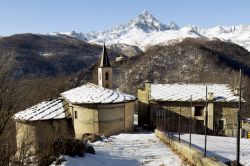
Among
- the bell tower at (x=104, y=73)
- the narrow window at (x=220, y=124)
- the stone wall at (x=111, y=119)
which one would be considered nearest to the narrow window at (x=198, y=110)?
the narrow window at (x=220, y=124)

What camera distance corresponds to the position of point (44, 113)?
107 feet

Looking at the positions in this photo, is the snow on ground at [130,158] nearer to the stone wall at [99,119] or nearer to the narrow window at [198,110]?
the stone wall at [99,119]

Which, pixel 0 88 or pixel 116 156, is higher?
pixel 0 88

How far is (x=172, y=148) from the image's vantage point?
1925 cm

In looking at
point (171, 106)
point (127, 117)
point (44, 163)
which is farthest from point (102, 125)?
point (44, 163)

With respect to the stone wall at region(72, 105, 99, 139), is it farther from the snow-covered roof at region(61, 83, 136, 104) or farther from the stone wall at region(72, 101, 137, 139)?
the snow-covered roof at region(61, 83, 136, 104)

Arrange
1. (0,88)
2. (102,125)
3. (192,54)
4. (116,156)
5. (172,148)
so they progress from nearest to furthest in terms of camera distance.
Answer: (0,88) < (116,156) < (172,148) < (102,125) < (192,54)

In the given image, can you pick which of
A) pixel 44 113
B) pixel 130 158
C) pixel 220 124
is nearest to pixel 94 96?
pixel 44 113

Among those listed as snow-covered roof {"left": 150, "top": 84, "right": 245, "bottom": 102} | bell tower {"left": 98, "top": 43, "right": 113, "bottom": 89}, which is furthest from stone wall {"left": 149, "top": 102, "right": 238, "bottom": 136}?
bell tower {"left": 98, "top": 43, "right": 113, "bottom": 89}

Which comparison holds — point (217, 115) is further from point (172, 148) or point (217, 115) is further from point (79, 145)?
point (79, 145)

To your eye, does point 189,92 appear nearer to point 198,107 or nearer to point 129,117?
point 198,107

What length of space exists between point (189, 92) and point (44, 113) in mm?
15073

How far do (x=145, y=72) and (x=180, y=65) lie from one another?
54.4 feet

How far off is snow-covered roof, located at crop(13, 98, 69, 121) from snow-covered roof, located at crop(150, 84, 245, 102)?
944 cm
